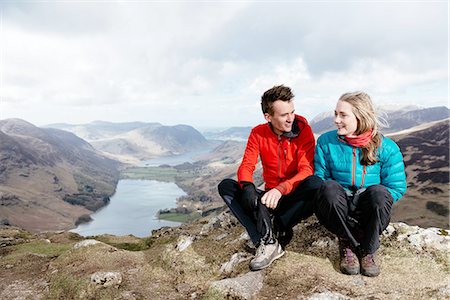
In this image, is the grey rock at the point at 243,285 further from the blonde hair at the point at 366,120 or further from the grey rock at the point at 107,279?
the blonde hair at the point at 366,120

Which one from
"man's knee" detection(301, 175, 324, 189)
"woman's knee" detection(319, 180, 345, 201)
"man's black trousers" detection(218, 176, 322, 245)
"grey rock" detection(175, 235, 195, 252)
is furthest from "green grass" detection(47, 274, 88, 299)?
"woman's knee" detection(319, 180, 345, 201)

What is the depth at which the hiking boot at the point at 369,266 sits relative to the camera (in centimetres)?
877

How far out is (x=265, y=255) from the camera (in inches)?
378

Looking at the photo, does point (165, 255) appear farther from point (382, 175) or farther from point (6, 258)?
point (6, 258)

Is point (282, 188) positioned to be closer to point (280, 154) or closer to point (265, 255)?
point (280, 154)

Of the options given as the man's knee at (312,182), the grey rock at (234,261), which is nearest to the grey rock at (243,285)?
the grey rock at (234,261)

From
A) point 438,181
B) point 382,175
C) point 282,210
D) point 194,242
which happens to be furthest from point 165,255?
point 438,181

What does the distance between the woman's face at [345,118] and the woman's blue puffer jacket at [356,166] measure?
1.40 ft

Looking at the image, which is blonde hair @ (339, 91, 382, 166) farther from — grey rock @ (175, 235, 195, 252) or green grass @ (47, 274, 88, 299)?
green grass @ (47, 274, 88, 299)

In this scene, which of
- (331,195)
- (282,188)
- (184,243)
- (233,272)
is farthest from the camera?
(184,243)

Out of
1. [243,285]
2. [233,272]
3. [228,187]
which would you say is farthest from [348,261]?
[228,187]

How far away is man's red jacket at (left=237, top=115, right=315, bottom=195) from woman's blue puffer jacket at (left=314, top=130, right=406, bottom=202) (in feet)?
1.18

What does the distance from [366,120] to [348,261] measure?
3762mm

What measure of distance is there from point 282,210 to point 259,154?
6.11 feet
